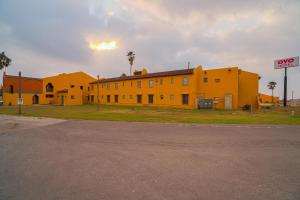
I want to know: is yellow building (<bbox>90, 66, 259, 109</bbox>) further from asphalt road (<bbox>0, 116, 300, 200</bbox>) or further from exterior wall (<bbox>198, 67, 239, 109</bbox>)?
asphalt road (<bbox>0, 116, 300, 200</bbox>)

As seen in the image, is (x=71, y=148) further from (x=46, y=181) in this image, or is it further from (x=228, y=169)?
(x=228, y=169)

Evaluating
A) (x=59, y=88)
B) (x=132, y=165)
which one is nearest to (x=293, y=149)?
(x=132, y=165)

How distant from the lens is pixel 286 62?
1348 inches

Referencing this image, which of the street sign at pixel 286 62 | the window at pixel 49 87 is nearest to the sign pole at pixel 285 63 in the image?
the street sign at pixel 286 62

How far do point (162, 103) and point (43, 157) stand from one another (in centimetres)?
3036

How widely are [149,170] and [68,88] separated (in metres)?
45.6

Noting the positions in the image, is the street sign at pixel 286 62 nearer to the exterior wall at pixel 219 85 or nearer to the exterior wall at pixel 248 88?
the exterior wall at pixel 248 88

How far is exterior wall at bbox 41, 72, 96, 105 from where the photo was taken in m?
43.0

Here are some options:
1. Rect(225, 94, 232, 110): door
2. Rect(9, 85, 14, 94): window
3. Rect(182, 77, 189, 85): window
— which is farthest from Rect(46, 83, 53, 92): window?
Rect(225, 94, 232, 110): door

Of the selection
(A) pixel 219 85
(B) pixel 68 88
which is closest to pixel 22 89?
(B) pixel 68 88

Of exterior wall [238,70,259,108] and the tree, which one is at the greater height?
the tree

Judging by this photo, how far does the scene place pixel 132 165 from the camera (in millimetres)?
4711

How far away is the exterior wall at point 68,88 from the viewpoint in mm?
42953

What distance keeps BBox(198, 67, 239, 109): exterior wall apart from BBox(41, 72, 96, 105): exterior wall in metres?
33.3
